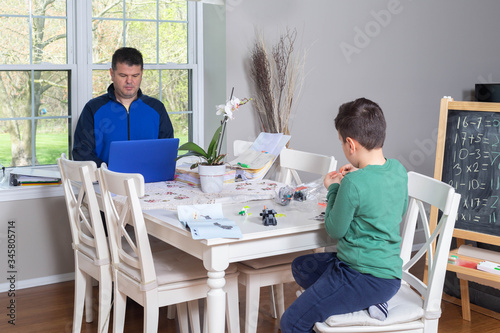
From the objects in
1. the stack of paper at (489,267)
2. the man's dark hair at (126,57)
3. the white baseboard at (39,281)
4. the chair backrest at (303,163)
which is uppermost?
the man's dark hair at (126,57)

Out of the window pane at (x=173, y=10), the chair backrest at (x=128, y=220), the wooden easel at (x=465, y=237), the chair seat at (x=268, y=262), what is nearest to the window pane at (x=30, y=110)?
the window pane at (x=173, y=10)

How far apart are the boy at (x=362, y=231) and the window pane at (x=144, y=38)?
2206 millimetres

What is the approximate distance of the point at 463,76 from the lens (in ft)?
16.5

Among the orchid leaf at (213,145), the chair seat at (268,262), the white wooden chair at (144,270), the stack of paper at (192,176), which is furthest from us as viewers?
the stack of paper at (192,176)

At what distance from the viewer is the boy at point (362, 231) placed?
2020 mm

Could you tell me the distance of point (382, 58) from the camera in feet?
14.9

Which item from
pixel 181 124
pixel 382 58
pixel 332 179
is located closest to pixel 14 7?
pixel 181 124

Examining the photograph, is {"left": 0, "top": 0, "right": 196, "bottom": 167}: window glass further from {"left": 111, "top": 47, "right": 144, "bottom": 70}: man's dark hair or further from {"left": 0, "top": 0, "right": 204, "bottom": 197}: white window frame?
{"left": 111, "top": 47, "right": 144, "bottom": 70}: man's dark hair

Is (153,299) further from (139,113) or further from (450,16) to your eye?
(450,16)

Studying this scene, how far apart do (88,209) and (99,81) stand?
1408 millimetres

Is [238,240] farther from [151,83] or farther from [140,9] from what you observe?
[140,9]

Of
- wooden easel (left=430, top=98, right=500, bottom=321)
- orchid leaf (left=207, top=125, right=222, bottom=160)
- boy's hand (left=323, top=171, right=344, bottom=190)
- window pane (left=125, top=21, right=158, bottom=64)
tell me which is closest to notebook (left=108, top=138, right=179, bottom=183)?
orchid leaf (left=207, top=125, right=222, bottom=160)

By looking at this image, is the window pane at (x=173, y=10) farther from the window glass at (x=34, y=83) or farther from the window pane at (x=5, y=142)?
the window pane at (x=5, y=142)

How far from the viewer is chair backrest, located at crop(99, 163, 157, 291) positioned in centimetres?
222
